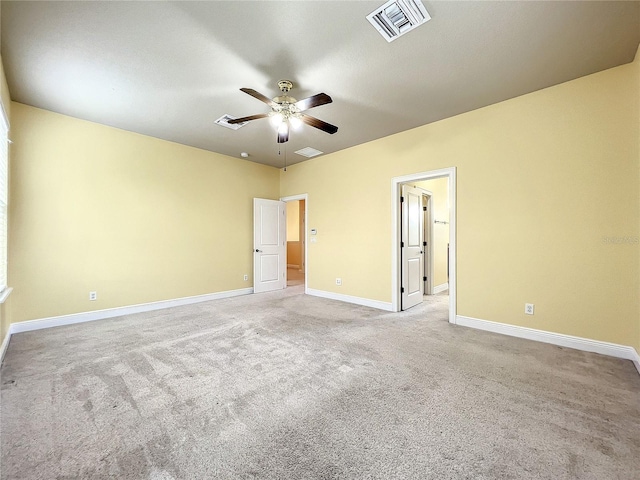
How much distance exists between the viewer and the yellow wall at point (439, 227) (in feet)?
18.5

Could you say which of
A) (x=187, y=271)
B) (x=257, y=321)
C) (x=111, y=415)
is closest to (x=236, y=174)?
(x=187, y=271)

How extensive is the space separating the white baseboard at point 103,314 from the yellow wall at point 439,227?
446 cm

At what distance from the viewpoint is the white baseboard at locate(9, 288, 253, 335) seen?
10.8 ft

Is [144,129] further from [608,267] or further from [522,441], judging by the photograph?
[608,267]

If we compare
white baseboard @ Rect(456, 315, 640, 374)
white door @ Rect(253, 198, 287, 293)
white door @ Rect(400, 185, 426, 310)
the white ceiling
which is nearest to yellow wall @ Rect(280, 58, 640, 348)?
white baseboard @ Rect(456, 315, 640, 374)

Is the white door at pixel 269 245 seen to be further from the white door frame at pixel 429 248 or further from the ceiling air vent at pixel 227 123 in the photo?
the white door frame at pixel 429 248

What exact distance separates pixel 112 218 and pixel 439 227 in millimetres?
6110

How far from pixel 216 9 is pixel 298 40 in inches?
25.0

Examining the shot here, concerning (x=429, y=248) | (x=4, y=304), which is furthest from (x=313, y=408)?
Result: (x=429, y=248)

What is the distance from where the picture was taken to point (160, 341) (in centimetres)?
300

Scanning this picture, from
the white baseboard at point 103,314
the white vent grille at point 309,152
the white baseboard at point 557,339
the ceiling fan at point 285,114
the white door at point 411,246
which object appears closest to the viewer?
the white baseboard at point 557,339

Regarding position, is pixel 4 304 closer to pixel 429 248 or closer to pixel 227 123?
pixel 227 123

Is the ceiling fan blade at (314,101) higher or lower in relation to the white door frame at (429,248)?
higher

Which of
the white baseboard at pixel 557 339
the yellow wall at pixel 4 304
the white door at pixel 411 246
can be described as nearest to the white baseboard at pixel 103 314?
the yellow wall at pixel 4 304
